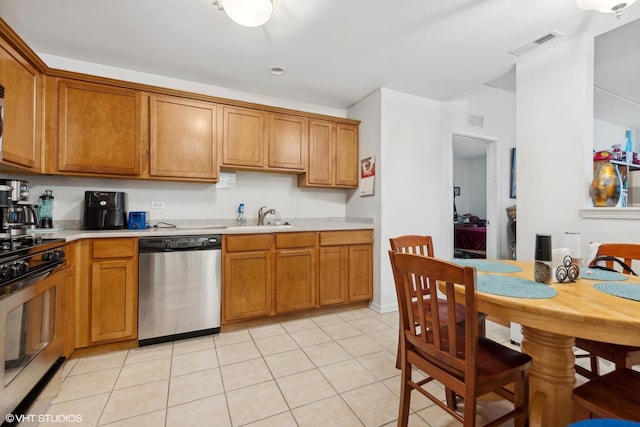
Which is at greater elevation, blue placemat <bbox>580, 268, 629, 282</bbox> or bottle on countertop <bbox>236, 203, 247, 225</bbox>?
bottle on countertop <bbox>236, 203, 247, 225</bbox>

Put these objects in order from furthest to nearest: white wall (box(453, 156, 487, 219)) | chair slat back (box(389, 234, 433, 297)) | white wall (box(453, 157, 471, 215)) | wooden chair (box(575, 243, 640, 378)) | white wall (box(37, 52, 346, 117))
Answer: white wall (box(453, 157, 471, 215)) → white wall (box(453, 156, 487, 219)) → white wall (box(37, 52, 346, 117)) → chair slat back (box(389, 234, 433, 297)) → wooden chair (box(575, 243, 640, 378))

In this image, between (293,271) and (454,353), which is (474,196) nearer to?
(293,271)

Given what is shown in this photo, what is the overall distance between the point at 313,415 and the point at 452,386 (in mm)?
829

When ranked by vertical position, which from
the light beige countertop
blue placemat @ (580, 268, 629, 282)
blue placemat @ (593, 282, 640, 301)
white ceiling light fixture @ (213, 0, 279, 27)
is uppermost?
white ceiling light fixture @ (213, 0, 279, 27)

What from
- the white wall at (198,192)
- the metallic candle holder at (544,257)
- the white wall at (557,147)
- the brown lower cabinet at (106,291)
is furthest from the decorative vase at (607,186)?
the brown lower cabinet at (106,291)

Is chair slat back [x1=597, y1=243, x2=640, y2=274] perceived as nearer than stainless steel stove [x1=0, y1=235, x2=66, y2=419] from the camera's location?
No

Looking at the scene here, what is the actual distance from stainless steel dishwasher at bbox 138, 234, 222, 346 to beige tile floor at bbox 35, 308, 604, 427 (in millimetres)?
131

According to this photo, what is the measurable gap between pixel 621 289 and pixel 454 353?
0.78 metres

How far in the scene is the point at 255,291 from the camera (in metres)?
2.76

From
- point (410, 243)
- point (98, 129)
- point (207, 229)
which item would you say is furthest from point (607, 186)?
point (98, 129)

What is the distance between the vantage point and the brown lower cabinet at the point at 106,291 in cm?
218

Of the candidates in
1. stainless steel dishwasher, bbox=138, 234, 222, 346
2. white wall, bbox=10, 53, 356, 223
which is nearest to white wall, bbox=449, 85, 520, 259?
white wall, bbox=10, 53, 356, 223

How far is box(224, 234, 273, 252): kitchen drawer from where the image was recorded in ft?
8.73

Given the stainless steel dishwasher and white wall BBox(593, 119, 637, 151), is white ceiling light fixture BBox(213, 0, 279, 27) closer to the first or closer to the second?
the stainless steel dishwasher
